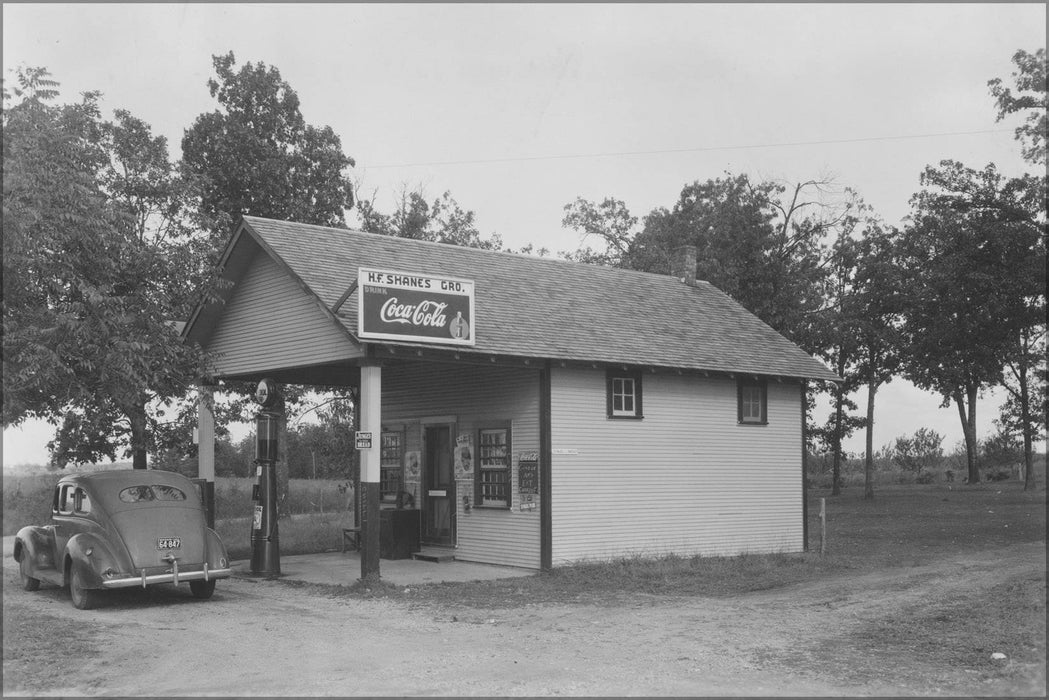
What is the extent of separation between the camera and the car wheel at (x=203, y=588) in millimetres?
15023

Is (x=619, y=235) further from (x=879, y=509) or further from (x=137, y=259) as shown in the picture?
(x=137, y=259)

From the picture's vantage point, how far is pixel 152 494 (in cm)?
1495

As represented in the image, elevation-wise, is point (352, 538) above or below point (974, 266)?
below

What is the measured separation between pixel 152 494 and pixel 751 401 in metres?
12.6

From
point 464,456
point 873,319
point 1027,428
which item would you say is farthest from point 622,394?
point 1027,428

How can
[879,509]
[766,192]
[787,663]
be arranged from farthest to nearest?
[766,192], [879,509], [787,663]

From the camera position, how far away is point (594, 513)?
19094mm

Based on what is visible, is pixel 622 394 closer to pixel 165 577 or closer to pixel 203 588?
pixel 203 588

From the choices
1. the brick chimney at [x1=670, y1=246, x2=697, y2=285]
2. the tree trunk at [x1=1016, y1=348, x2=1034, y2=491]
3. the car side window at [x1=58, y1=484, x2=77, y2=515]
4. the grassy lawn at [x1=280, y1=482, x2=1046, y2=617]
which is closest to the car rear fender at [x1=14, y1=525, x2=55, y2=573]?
the car side window at [x1=58, y1=484, x2=77, y2=515]

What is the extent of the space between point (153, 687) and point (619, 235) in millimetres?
42058

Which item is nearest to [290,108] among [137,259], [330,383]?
[330,383]

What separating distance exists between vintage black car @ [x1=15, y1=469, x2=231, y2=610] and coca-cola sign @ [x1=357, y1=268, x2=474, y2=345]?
3.59 metres

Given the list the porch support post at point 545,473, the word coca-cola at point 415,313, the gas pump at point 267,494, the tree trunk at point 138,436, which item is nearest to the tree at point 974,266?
the porch support post at point 545,473

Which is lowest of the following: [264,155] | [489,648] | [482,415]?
[489,648]
